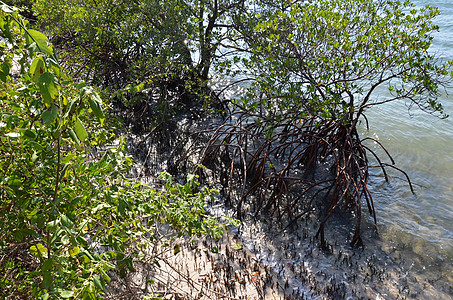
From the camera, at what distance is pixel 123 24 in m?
6.98

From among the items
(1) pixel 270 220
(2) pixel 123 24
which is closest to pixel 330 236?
(1) pixel 270 220

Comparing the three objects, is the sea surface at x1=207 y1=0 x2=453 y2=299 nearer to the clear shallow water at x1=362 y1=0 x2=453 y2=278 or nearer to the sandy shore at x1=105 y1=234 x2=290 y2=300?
the clear shallow water at x1=362 y1=0 x2=453 y2=278

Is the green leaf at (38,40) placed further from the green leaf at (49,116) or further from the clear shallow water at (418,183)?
the clear shallow water at (418,183)

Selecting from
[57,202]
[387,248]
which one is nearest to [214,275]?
[387,248]

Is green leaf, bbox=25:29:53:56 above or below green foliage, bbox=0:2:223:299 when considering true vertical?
above

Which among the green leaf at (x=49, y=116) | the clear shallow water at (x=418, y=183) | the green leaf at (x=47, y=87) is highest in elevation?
the green leaf at (x=47, y=87)

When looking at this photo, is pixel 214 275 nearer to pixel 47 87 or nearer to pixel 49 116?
pixel 49 116

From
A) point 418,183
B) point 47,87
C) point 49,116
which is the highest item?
point 47,87

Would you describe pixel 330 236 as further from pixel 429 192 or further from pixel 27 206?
pixel 27 206

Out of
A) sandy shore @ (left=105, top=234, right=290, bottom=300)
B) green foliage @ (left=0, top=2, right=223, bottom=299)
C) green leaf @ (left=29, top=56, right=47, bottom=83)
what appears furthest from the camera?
sandy shore @ (left=105, top=234, right=290, bottom=300)

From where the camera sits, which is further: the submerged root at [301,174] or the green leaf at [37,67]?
the submerged root at [301,174]

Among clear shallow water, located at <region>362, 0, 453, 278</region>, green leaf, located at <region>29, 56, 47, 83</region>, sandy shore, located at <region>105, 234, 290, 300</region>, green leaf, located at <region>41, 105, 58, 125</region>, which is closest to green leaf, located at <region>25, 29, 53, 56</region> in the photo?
green leaf, located at <region>29, 56, 47, 83</region>

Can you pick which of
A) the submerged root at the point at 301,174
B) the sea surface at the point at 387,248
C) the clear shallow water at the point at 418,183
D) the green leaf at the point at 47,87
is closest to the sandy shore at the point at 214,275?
the sea surface at the point at 387,248

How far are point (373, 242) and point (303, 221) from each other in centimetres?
89
